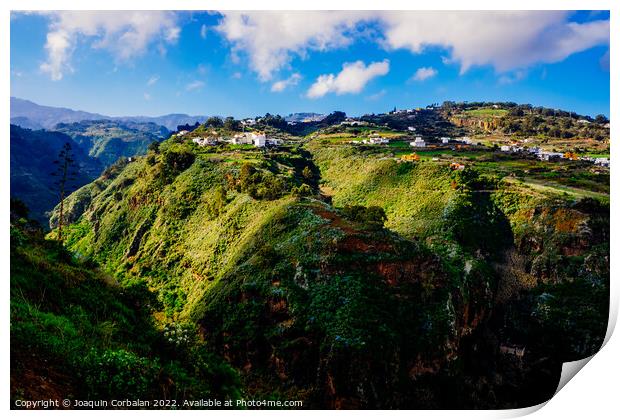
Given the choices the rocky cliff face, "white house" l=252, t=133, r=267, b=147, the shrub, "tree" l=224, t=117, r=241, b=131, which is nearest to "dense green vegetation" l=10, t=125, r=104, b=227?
the rocky cliff face

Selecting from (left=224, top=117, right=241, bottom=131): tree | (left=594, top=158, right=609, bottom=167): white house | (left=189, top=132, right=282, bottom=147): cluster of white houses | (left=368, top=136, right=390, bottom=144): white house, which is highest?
(left=224, top=117, right=241, bottom=131): tree

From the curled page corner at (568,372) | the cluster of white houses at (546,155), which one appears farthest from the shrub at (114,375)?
the cluster of white houses at (546,155)

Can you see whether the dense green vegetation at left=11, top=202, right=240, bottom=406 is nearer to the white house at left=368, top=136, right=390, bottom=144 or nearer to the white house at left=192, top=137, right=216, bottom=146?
the white house at left=192, top=137, right=216, bottom=146

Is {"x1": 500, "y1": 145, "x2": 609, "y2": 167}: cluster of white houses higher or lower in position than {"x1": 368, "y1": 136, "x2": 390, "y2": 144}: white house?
lower

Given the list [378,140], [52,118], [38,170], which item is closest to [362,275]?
[378,140]

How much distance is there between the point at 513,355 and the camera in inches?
601

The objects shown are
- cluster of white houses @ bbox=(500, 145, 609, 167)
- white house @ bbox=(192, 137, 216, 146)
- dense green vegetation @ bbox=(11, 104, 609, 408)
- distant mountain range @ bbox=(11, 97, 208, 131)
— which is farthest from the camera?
distant mountain range @ bbox=(11, 97, 208, 131)

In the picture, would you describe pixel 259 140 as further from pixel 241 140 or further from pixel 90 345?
pixel 90 345

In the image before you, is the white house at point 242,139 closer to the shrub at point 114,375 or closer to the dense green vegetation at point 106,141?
the shrub at point 114,375

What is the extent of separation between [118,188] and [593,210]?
29.4 metres

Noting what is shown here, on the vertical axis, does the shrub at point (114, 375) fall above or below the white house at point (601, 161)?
below

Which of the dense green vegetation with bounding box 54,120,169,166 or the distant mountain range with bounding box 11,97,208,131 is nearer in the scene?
the distant mountain range with bounding box 11,97,208,131

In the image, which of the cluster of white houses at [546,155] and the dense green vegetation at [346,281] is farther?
the cluster of white houses at [546,155]

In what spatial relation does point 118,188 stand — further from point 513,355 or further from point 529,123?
point 529,123
